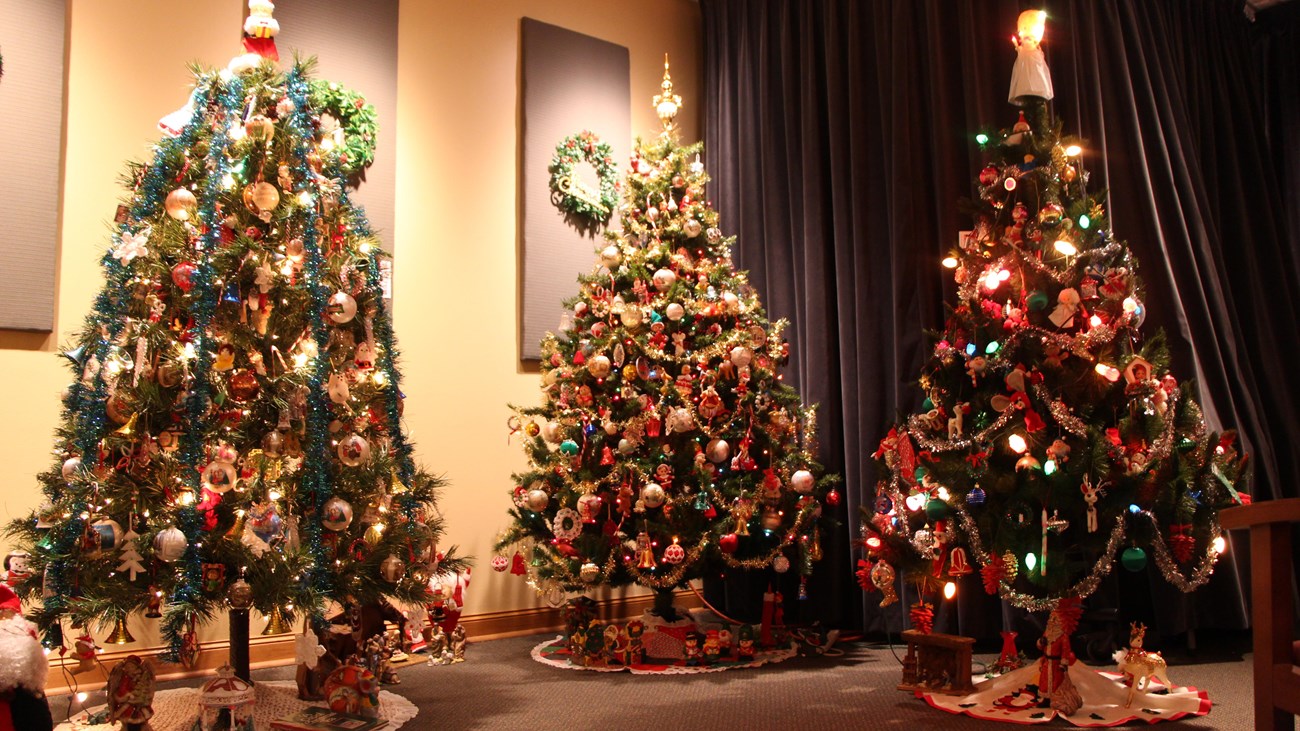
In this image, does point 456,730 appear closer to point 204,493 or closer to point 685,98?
point 204,493

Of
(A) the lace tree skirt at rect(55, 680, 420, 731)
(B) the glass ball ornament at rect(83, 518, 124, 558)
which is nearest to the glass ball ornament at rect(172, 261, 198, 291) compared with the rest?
(B) the glass ball ornament at rect(83, 518, 124, 558)

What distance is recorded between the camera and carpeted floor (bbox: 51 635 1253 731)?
279 cm

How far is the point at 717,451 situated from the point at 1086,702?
1.42 m

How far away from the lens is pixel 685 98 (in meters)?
5.23

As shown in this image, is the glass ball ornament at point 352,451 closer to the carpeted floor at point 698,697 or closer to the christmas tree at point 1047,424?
the carpeted floor at point 698,697

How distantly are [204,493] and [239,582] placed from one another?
25cm

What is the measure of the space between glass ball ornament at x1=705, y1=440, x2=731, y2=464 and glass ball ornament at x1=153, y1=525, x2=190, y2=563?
5.94 ft

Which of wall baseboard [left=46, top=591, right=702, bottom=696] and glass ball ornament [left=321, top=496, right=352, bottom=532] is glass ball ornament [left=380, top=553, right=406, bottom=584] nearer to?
glass ball ornament [left=321, top=496, right=352, bottom=532]

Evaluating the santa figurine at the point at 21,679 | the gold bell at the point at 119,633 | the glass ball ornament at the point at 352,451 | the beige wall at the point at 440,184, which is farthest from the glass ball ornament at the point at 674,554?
the santa figurine at the point at 21,679

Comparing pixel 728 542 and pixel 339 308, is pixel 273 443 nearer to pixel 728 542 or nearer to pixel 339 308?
pixel 339 308

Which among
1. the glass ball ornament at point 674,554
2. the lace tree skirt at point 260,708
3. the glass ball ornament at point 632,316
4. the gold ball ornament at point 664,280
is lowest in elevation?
the lace tree skirt at point 260,708

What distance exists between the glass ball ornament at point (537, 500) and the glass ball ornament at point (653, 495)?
16.4 inches

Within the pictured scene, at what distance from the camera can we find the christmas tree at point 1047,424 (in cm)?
297

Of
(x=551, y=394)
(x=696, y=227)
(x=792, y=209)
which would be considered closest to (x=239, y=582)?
(x=551, y=394)
